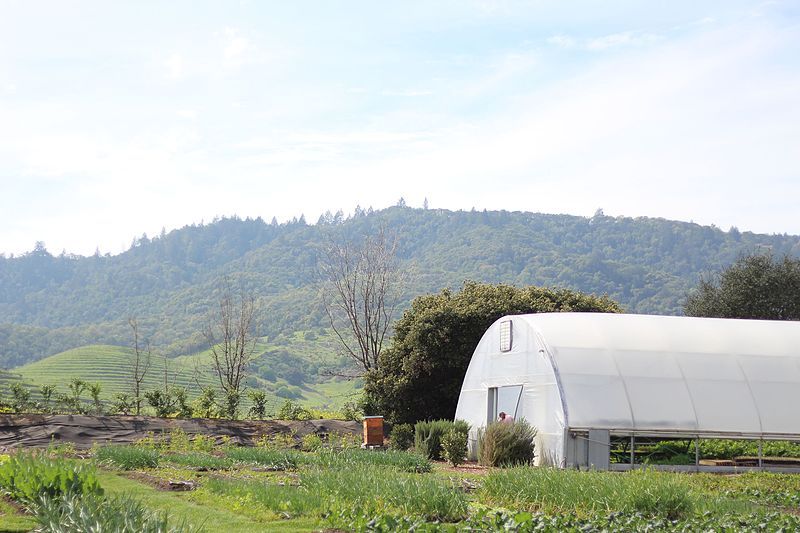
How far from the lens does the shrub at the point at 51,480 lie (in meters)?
9.77

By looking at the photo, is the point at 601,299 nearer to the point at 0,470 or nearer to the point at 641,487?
the point at 641,487

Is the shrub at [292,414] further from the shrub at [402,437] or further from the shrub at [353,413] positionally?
the shrub at [402,437]

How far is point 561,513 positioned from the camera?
33.3ft

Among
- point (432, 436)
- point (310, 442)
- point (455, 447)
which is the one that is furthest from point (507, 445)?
point (310, 442)

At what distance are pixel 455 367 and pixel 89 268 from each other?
12538 centimetres

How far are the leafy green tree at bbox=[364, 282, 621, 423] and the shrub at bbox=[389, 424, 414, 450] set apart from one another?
178 cm

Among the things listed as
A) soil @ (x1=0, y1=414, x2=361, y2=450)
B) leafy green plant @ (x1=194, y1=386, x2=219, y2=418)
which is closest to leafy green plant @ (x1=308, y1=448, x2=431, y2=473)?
soil @ (x1=0, y1=414, x2=361, y2=450)

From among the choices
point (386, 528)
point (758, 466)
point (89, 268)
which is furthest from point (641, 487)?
point (89, 268)

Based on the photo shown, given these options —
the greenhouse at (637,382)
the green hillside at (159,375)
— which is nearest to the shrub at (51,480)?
the greenhouse at (637,382)

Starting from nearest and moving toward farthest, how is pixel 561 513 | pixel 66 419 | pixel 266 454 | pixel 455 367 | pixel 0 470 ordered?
pixel 561 513, pixel 0 470, pixel 266 454, pixel 66 419, pixel 455 367

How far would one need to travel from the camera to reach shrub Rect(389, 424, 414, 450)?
24.3 metres

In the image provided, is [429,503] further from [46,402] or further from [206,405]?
[46,402]

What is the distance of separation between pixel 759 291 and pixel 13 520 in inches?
1482

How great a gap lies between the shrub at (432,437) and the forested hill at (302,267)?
68.2 m
